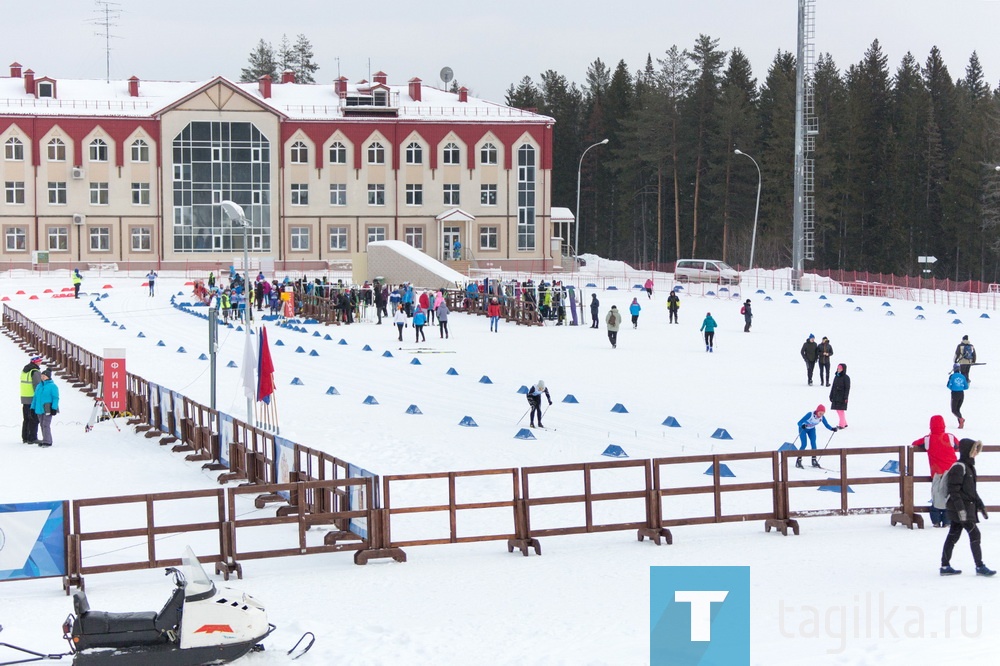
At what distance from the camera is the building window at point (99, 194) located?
73.6m

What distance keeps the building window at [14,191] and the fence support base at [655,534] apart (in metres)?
65.8

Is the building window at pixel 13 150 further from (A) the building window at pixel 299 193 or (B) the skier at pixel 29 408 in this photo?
(B) the skier at pixel 29 408

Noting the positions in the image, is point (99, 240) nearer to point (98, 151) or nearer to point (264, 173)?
point (98, 151)

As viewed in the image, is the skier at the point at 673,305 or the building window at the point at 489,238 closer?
the skier at the point at 673,305

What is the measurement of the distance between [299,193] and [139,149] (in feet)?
31.5

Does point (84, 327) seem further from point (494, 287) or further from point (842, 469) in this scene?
point (842, 469)

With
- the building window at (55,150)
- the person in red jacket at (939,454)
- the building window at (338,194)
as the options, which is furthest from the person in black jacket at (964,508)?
the building window at (55,150)

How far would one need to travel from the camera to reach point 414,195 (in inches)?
3046

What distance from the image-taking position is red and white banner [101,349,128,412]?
24.8 metres

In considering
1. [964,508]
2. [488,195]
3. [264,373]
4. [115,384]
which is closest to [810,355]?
[264,373]

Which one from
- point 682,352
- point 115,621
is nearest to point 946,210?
point 682,352

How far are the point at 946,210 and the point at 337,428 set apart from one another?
6917cm

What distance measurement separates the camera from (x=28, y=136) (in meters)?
72.6

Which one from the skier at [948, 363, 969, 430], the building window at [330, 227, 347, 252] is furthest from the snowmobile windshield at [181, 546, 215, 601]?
the building window at [330, 227, 347, 252]
